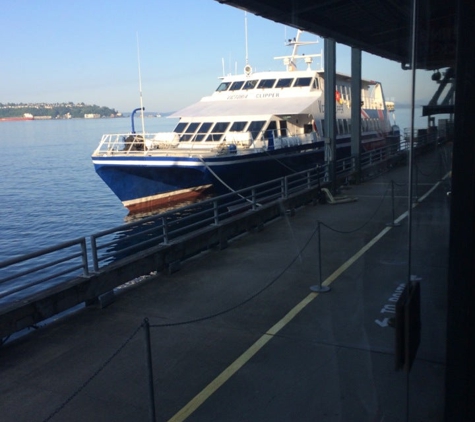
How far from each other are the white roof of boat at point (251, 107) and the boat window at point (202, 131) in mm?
532

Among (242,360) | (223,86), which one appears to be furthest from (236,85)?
(242,360)

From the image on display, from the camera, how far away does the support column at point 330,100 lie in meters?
15.9

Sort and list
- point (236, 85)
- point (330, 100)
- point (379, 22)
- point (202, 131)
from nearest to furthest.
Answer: point (379, 22) → point (330, 100) → point (202, 131) → point (236, 85)

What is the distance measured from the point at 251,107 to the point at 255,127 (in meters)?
1.95

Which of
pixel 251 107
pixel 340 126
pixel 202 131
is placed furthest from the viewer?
pixel 340 126

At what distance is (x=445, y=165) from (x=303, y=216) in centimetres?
1085

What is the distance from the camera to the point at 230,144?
19.9 meters

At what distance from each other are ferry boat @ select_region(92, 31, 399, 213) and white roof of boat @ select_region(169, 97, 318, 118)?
41 millimetres

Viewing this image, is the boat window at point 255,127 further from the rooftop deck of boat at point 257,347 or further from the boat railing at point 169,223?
the rooftop deck of boat at point 257,347

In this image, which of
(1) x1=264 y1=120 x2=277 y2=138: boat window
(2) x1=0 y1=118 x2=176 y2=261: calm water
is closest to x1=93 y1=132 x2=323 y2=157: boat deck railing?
(1) x1=264 y1=120 x2=277 y2=138: boat window

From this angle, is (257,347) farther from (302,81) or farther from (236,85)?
(236,85)

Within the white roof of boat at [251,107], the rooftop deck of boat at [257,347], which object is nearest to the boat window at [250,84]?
the white roof of boat at [251,107]

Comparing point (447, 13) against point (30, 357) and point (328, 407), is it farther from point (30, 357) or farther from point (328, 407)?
point (30, 357)

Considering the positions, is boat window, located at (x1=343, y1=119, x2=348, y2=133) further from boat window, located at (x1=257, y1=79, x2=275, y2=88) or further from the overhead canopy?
the overhead canopy
